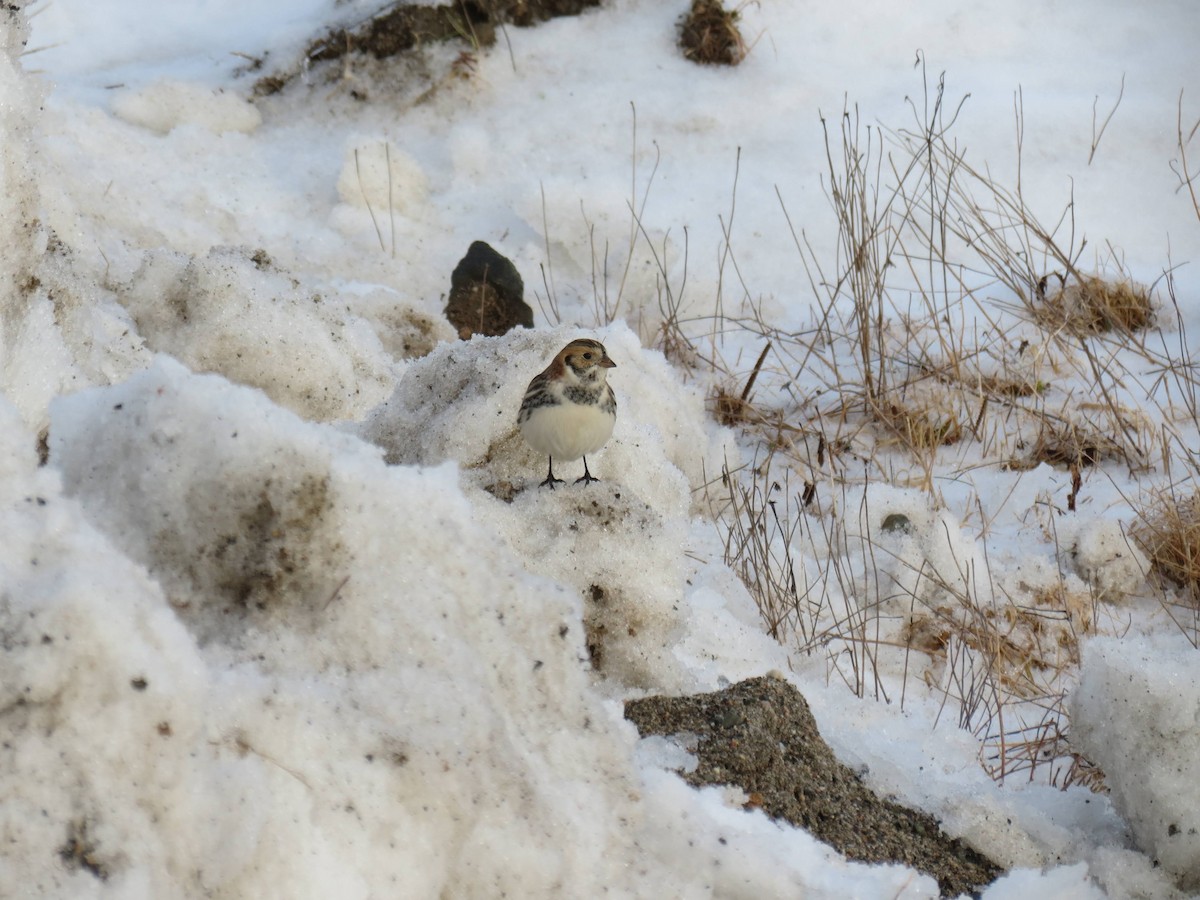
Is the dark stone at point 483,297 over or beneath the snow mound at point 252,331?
beneath

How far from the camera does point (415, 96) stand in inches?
257

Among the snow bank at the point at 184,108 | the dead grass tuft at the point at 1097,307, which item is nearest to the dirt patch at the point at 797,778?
the dead grass tuft at the point at 1097,307

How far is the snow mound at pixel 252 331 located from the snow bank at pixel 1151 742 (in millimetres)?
2234

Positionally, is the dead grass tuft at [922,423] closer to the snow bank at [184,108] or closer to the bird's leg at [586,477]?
the bird's leg at [586,477]

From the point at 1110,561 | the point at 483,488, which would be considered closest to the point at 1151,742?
the point at 483,488

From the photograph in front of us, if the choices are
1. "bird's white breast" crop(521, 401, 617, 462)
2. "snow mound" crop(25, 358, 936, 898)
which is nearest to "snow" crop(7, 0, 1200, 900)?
"snow mound" crop(25, 358, 936, 898)

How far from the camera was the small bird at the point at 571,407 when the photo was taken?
289 cm

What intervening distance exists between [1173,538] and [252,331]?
9.93 ft

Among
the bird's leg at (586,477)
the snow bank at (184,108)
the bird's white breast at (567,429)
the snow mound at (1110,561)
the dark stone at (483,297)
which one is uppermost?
the bird's white breast at (567,429)

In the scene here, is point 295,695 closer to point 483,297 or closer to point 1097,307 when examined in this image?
point 483,297

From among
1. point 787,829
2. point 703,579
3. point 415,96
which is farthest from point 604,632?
point 415,96

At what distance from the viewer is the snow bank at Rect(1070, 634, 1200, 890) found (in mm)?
2154

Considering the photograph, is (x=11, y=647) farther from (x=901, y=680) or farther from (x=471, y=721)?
(x=901, y=680)

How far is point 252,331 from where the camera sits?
3623 millimetres
